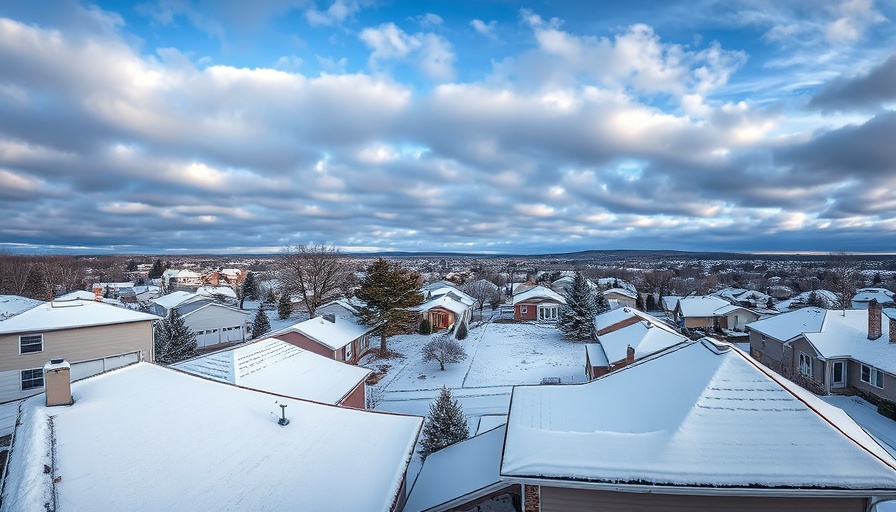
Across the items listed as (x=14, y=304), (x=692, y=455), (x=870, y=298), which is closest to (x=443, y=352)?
(x=692, y=455)

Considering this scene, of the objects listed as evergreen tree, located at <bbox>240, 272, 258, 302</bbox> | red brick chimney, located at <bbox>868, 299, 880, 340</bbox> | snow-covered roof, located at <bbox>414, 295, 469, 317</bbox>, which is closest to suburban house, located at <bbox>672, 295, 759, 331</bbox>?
red brick chimney, located at <bbox>868, 299, 880, 340</bbox>

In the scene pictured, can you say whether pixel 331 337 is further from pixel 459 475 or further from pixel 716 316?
pixel 716 316

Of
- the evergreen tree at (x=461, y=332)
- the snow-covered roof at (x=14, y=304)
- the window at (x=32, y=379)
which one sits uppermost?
the snow-covered roof at (x=14, y=304)

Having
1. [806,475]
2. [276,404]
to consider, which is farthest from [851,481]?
[276,404]

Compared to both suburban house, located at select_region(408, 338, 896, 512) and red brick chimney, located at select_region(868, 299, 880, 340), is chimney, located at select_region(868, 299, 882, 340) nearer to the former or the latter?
red brick chimney, located at select_region(868, 299, 880, 340)

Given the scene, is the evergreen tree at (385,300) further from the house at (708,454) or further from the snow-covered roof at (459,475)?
the house at (708,454)

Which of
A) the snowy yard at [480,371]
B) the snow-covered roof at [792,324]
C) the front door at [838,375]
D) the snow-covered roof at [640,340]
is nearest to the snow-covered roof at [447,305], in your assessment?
the snowy yard at [480,371]
